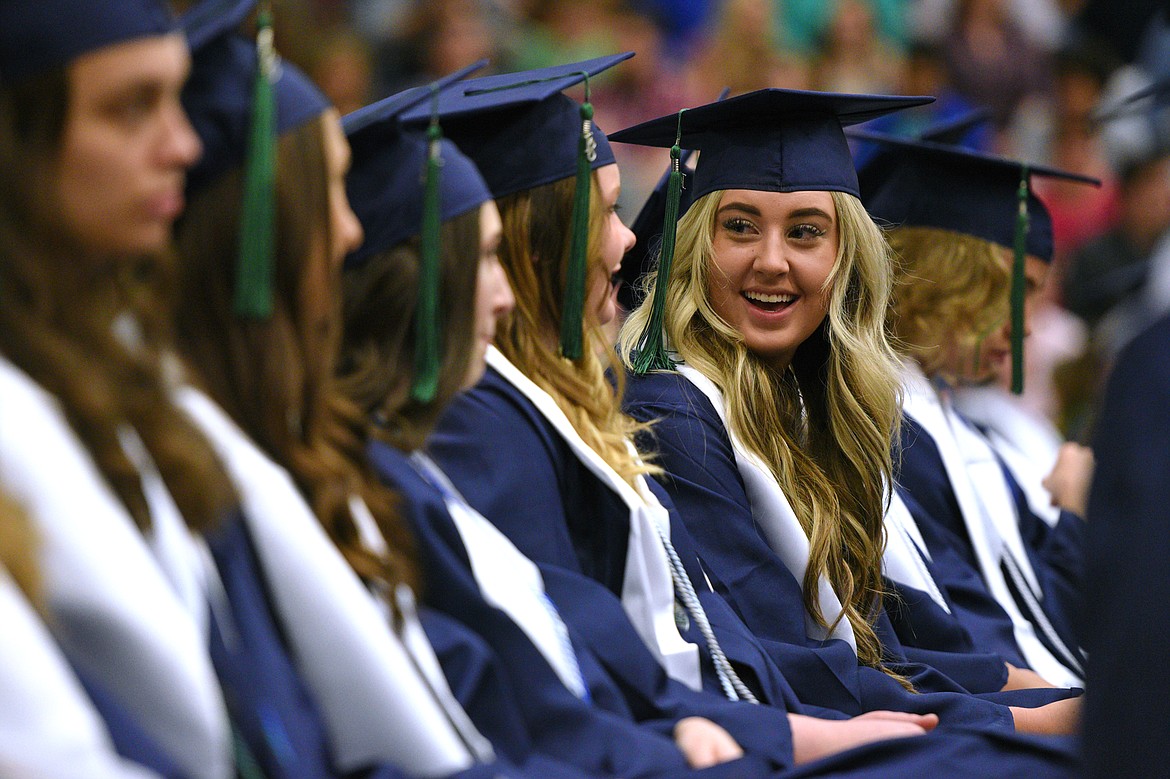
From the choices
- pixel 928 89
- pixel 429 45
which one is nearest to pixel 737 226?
pixel 429 45

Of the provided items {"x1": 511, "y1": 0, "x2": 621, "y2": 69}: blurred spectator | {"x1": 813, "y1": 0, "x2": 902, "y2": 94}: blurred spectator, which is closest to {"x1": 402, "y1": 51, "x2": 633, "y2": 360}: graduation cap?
{"x1": 511, "y1": 0, "x2": 621, "y2": 69}: blurred spectator

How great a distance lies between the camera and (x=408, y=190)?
7.44 ft

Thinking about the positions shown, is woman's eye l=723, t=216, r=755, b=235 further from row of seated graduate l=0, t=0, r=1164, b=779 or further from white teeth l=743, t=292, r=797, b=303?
white teeth l=743, t=292, r=797, b=303

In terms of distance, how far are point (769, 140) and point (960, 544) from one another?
1292mm

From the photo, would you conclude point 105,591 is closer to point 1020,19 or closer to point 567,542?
point 567,542

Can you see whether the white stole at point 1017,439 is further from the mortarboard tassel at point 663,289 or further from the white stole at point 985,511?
the mortarboard tassel at point 663,289

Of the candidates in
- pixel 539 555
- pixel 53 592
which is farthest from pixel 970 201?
pixel 53 592

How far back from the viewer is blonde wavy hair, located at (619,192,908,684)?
3180 mm

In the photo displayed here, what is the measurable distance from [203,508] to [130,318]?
25 cm

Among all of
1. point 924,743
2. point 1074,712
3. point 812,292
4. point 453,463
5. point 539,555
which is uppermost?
point 812,292

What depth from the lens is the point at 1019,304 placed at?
3.88 metres

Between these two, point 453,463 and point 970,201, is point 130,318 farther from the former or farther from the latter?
point 970,201

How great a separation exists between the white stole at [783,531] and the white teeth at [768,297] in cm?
35

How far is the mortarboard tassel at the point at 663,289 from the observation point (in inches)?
119
